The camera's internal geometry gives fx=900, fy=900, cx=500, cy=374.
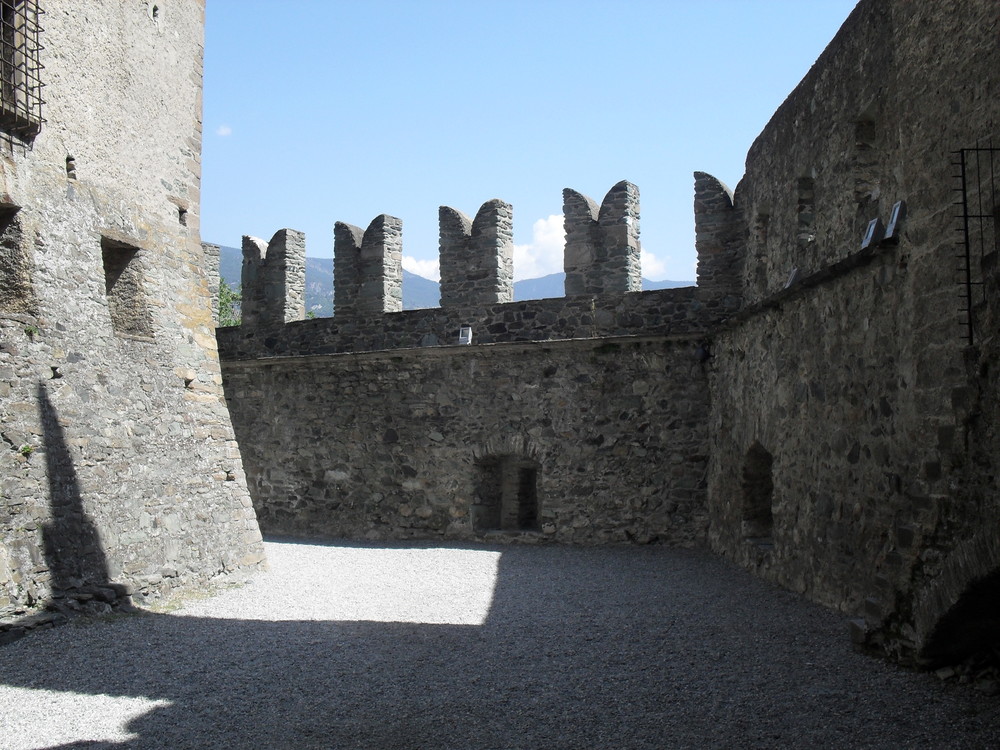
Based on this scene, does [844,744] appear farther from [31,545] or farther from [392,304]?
[392,304]

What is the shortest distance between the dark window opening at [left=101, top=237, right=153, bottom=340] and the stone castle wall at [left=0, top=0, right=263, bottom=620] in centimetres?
1

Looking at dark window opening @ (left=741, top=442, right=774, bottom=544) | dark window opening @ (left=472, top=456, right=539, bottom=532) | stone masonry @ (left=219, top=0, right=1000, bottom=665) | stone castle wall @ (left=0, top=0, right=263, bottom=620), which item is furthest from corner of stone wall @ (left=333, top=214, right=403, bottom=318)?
dark window opening @ (left=741, top=442, right=774, bottom=544)

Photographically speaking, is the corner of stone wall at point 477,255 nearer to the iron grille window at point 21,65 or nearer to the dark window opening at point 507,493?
the dark window opening at point 507,493

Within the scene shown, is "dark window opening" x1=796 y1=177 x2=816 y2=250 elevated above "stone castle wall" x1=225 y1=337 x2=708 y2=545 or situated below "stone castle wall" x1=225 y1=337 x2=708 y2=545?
above

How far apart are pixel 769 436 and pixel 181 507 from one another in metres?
5.83

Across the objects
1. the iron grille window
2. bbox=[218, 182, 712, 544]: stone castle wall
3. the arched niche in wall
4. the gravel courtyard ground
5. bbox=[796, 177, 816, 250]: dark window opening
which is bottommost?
the gravel courtyard ground

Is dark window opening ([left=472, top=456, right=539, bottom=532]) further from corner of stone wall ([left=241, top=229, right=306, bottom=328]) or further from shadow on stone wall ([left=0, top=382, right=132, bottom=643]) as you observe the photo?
shadow on stone wall ([left=0, top=382, right=132, bottom=643])

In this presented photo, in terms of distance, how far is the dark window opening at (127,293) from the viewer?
29.1 feet

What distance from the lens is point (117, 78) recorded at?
865 cm

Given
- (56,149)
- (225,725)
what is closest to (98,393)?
(56,149)

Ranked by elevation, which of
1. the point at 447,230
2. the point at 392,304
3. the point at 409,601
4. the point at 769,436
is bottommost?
the point at 409,601

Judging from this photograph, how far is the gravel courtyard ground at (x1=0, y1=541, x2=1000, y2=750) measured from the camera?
4.70 meters

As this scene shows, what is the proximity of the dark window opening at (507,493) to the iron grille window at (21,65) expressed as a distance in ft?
23.0

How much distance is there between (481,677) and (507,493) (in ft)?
22.5
